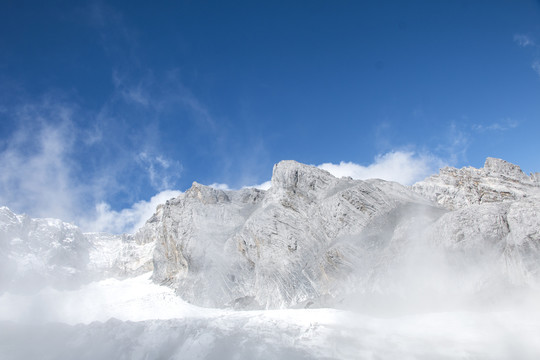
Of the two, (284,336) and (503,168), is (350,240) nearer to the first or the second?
(284,336)

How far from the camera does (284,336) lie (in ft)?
89.1

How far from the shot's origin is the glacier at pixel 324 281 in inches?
916

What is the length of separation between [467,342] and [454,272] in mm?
6142

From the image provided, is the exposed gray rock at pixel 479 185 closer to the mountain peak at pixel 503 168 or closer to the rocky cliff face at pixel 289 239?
the mountain peak at pixel 503 168

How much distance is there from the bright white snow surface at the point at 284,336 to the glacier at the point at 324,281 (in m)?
0.14

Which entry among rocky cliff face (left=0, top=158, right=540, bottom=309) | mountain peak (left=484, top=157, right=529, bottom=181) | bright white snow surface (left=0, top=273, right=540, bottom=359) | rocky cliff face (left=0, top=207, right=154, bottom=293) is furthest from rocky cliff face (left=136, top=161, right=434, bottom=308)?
rocky cliff face (left=0, top=207, right=154, bottom=293)

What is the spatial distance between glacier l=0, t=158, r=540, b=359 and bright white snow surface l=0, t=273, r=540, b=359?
0.14m

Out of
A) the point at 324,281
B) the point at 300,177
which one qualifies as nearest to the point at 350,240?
the point at 324,281

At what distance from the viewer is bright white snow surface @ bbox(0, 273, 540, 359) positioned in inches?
828

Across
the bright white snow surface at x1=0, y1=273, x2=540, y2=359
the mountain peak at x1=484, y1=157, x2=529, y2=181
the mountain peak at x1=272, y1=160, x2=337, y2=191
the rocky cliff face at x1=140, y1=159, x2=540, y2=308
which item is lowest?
the bright white snow surface at x1=0, y1=273, x2=540, y2=359

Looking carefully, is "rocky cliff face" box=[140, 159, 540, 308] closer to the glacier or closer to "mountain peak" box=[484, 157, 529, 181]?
the glacier

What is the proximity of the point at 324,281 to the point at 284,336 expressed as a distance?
9663 millimetres

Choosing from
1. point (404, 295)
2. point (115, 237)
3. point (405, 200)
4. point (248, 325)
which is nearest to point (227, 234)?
point (248, 325)

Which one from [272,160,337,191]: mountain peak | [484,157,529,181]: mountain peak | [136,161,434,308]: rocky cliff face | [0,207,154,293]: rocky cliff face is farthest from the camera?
[0,207,154,293]: rocky cliff face
